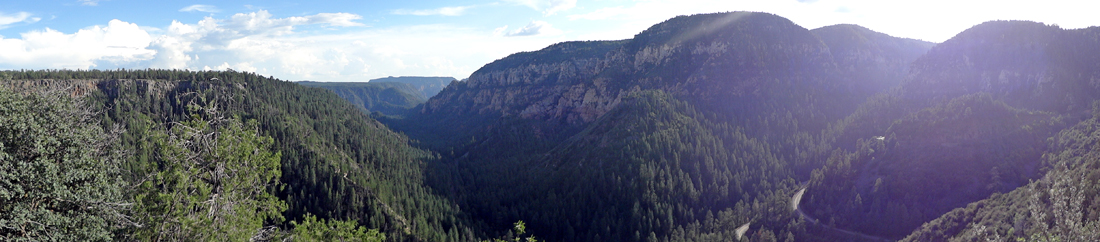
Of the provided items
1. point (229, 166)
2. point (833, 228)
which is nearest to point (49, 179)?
point (229, 166)

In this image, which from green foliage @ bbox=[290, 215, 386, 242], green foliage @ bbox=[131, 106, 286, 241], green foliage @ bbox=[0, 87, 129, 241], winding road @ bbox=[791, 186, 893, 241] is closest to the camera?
green foliage @ bbox=[0, 87, 129, 241]

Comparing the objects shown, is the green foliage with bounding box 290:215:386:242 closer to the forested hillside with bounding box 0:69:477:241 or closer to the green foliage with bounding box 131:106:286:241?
the forested hillside with bounding box 0:69:477:241

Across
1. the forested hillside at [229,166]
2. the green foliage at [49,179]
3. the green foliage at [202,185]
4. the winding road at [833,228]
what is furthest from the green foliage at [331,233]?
the winding road at [833,228]

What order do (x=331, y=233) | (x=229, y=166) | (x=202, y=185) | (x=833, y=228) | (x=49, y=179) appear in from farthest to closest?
(x=833, y=228)
(x=331, y=233)
(x=229, y=166)
(x=202, y=185)
(x=49, y=179)

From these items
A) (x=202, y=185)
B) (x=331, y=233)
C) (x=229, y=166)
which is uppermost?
(x=229, y=166)

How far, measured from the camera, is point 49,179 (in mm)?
23016

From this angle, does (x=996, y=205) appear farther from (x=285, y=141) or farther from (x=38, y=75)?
(x=38, y=75)

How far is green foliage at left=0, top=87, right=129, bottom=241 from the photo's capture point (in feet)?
73.3

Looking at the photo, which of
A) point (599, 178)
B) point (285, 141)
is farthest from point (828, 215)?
point (285, 141)

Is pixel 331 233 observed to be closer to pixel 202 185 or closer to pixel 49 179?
pixel 202 185

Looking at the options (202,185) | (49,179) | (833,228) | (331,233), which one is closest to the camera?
(49,179)

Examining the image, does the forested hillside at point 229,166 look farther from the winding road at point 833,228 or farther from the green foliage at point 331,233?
the winding road at point 833,228

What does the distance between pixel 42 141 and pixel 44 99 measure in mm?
2883

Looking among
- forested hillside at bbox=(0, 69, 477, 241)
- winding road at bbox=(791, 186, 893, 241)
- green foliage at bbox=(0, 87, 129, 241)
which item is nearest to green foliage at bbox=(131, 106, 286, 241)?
forested hillside at bbox=(0, 69, 477, 241)
